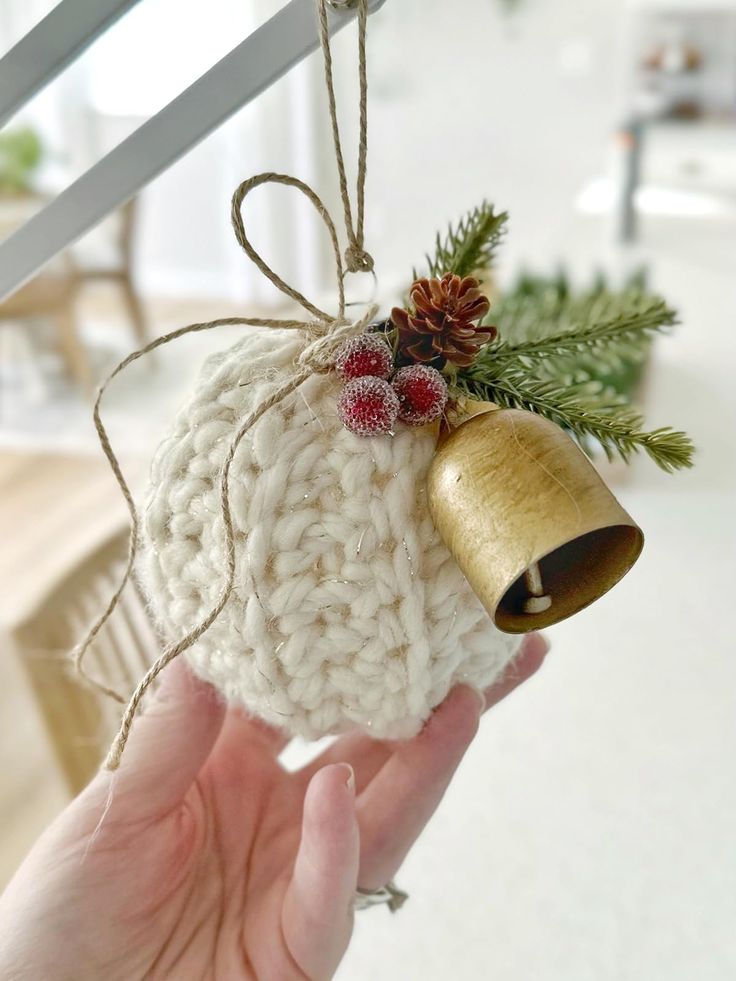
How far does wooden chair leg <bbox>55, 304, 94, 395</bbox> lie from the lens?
256cm

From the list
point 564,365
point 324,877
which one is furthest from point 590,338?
point 324,877

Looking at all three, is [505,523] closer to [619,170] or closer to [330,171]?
[619,170]

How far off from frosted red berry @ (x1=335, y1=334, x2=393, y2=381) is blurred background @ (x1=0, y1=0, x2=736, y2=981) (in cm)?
30

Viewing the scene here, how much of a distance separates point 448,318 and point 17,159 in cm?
282

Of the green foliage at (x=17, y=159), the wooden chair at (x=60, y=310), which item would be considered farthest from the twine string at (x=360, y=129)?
the green foliage at (x=17, y=159)

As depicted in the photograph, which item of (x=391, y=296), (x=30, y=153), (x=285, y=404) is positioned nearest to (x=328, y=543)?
(x=285, y=404)

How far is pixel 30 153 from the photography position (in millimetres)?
2762

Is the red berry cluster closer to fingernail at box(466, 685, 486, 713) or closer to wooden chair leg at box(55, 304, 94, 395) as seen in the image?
fingernail at box(466, 685, 486, 713)

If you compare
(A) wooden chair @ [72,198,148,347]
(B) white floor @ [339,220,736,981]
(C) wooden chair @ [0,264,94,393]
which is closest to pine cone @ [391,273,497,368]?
(B) white floor @ [339,220,736,981]

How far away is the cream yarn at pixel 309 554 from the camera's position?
39 cm

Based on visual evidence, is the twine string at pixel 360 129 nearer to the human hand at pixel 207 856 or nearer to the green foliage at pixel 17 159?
the human hand at pixel 207 856

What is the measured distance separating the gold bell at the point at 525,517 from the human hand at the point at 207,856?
12 cm

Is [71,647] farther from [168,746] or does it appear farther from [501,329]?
[501,329]

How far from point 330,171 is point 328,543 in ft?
10.7
